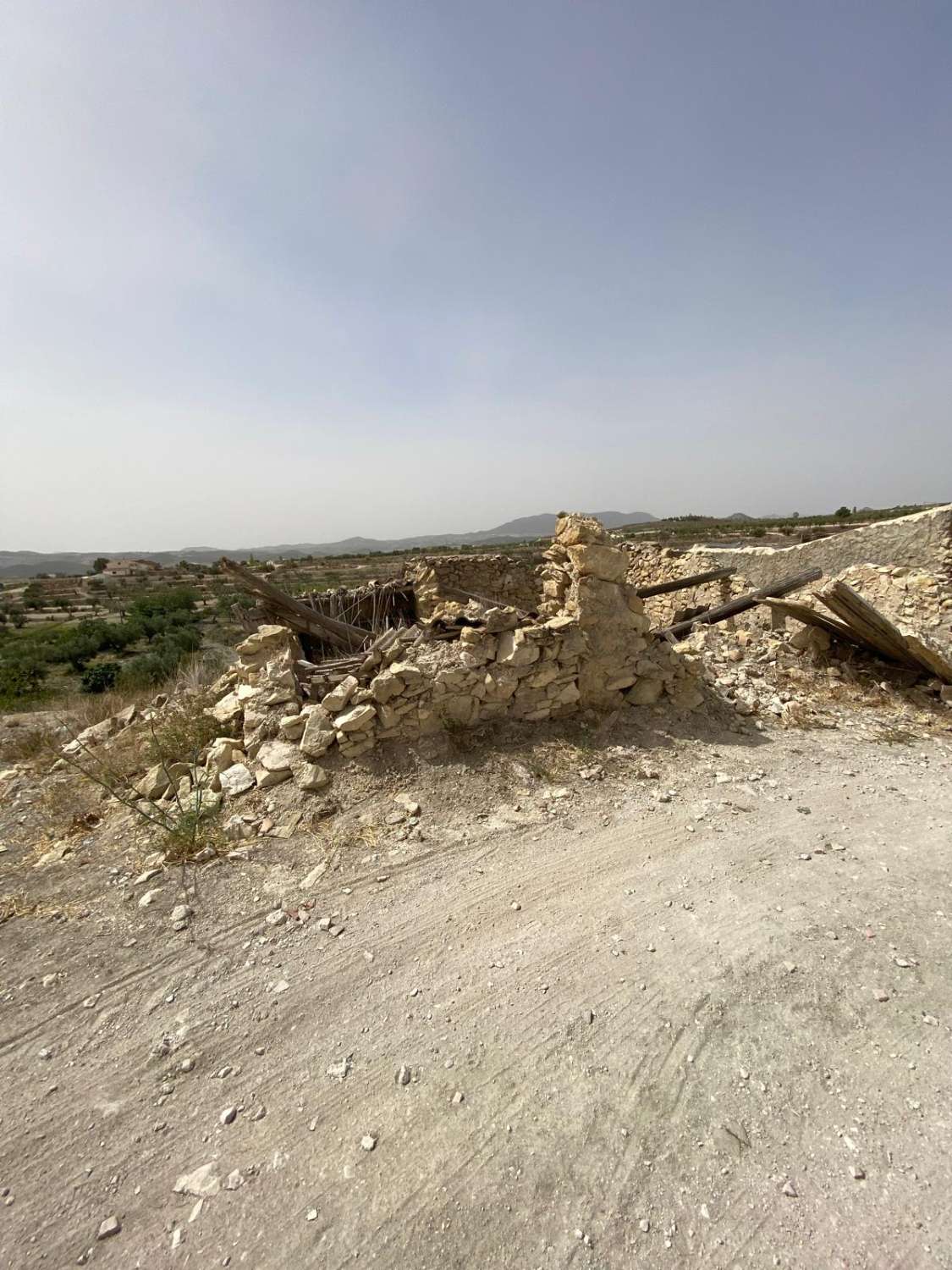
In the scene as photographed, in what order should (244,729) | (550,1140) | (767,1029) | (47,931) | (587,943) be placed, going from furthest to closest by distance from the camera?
(244,729), (47,931), (587,943), (767,1029), (550,1140)

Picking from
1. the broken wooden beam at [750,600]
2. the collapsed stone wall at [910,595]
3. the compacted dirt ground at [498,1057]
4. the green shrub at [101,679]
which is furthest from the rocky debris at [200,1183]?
the green shrub at [101,679]

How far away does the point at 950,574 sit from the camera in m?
8.20

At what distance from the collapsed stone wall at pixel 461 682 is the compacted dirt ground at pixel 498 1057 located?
1.11m

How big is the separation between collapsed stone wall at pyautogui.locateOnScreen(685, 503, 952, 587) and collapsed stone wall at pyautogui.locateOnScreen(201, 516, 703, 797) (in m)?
5.34

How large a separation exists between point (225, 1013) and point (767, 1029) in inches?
110

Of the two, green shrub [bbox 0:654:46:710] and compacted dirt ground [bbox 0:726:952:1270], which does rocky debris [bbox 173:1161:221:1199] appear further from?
green shrub [bbox 0:654:46:710]

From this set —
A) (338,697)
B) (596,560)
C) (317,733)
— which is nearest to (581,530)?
(596,560)

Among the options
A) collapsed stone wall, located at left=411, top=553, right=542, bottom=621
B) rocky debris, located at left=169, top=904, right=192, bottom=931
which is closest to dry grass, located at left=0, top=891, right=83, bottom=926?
rocky debris, located at left=169, top=904, right=192, bottom=931

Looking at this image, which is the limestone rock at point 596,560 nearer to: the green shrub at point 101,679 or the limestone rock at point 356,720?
the limestone rock at point 356,720

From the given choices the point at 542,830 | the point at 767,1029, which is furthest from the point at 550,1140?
the point at 542,830

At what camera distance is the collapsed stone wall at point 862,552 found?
834 centimetres

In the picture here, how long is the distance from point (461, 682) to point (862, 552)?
8642 mm

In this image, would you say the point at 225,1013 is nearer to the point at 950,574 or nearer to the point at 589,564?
the point at 589,564

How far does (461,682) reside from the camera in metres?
5.08
